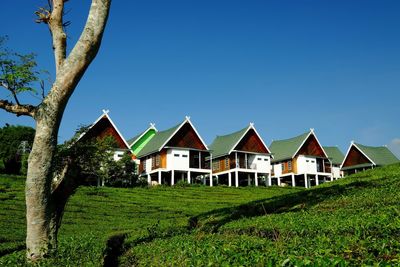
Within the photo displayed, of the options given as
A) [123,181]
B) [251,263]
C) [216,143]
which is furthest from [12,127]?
[251,263]

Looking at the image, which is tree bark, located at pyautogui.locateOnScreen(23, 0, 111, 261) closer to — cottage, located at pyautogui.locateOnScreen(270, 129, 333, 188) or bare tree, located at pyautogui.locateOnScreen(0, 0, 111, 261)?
bare tree, located at pyautogui.locateOnScreen(0, 0, 111, 261)

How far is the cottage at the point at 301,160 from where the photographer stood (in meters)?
56.8

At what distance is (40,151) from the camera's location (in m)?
9.98

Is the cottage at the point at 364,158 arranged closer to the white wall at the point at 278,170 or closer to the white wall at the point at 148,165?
the white wall at the point at 278,170

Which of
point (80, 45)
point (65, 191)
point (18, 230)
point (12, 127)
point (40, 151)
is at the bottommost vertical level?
point (18, 230)

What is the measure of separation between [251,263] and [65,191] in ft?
24.8

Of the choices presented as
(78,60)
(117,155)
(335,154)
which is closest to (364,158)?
(335,154)

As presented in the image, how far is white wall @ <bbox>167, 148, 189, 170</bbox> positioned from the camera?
152 ft

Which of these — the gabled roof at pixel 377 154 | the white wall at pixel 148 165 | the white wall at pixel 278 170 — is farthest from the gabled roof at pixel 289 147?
the white wall at pixel 148 165

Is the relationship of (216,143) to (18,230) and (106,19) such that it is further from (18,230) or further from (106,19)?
(106,19)

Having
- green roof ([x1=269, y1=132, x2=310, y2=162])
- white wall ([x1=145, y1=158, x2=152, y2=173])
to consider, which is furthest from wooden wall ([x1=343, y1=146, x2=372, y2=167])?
white wall ([x1=145, y1=158, x2=152, y2=173])

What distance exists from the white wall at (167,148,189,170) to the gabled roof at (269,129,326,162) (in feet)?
54.5

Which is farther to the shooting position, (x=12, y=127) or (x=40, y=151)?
(x=12, y=127)

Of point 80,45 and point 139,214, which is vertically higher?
point 80,45
